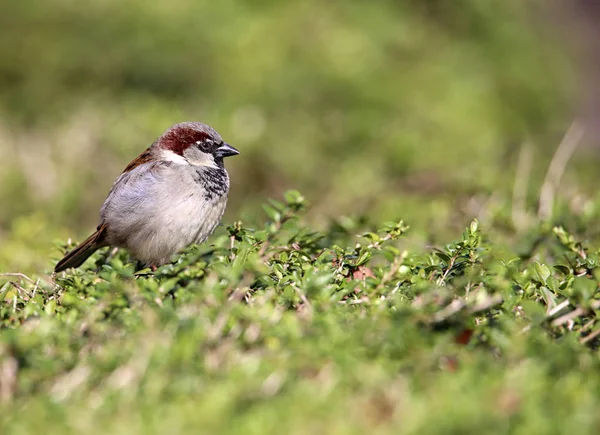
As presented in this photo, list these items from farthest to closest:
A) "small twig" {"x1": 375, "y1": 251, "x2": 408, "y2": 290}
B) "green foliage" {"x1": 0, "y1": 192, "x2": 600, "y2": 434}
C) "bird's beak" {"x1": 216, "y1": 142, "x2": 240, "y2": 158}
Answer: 1. "bird's beak" {"x1": 216, "y1": 142, "x2": 240, "y2": 158}
2. "small twig" {"x1": 375, "y1": 251, "x2": 408, "y2": 290}
3. "green foliage" {"x1": 0, "y1": 192, "x2": 600, "y2": 434}

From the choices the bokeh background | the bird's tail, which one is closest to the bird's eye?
the bird's tail

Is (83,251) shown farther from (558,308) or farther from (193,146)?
(558,308)

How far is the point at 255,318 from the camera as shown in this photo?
246 cm

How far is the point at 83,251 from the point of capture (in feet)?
12.9

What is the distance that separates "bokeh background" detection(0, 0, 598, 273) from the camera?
631cm

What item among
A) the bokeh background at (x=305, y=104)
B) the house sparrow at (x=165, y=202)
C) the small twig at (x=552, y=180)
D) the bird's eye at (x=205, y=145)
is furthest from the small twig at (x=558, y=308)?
the small twig at (x=552, y=180)

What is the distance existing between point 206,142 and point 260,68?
5061 mm

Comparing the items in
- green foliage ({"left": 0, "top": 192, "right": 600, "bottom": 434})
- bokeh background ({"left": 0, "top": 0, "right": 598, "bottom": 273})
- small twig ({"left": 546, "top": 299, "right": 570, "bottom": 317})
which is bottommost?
bokeh background ({"left": 0, "top": 0, "right": 598, "bottom": 273})

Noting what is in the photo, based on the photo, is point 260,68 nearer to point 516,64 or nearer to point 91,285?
point 516,64

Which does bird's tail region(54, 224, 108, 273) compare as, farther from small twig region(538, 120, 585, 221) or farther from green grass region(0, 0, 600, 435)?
small twig region(538, 120, 585, 221)

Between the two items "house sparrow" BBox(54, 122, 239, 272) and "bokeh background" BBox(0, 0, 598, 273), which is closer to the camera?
"house sparrow" BBox(54, 122, 239, 272)

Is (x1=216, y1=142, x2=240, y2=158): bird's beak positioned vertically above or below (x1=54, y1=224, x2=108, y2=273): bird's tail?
above

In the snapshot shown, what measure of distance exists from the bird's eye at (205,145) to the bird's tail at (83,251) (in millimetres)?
582

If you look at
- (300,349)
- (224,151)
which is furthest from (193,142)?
(300,349)
